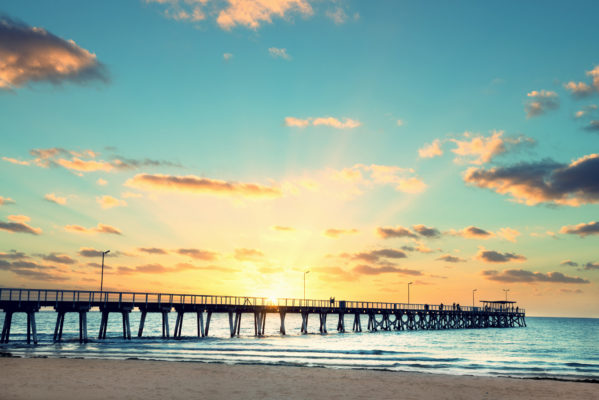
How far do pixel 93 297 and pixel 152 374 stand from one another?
84.8 feet

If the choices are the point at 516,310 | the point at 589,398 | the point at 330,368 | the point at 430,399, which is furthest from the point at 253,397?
the point at 516,310

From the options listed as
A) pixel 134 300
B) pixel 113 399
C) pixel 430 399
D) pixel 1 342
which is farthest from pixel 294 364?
pixel 1 342

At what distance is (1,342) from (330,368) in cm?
3074

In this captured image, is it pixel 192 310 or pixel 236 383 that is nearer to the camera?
pixel 236 383

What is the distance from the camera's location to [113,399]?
1761cm

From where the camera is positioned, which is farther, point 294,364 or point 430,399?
point 294,364

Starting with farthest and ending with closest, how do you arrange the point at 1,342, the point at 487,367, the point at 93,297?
the point at 93,297 → the point at 1,342 → the point at 487,367

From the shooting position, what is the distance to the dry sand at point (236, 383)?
19.0 meters

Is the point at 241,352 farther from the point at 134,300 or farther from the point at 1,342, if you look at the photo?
the point at 1,342

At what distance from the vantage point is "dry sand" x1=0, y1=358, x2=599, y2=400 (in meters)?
19.0

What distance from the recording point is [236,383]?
21906 millimetres

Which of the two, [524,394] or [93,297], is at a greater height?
[93,297]

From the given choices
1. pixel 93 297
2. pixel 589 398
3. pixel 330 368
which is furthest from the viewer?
pixel 93 297

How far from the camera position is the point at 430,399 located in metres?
19.5
